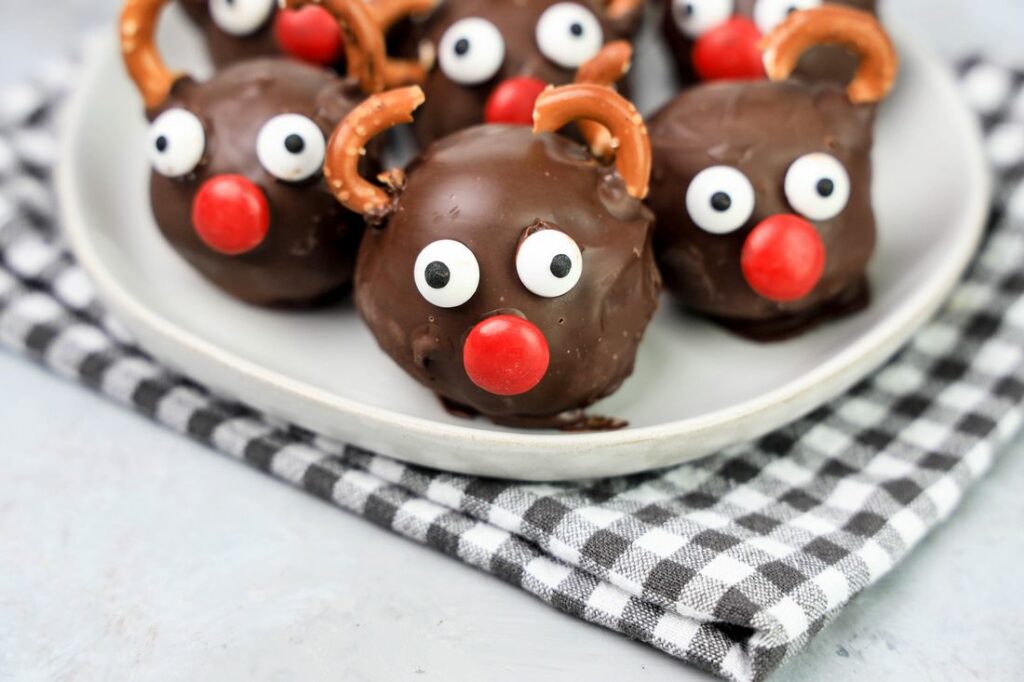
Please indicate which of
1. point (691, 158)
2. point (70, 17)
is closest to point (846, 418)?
point (691, 158)

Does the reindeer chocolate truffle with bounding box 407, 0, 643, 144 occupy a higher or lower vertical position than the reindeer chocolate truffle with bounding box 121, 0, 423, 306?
higher

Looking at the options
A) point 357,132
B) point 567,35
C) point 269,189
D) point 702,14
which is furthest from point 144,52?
point 702,14

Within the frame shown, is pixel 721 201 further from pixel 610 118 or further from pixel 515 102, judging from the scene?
pixel 515 102

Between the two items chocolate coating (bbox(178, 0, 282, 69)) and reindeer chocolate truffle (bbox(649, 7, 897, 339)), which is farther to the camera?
chocolate coating (bbox(178, 0, 282, 69))

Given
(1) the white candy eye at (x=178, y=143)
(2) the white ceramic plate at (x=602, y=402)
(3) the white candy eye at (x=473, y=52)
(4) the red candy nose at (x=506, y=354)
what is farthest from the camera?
(3) the white candy eye at (x=473, y=52)

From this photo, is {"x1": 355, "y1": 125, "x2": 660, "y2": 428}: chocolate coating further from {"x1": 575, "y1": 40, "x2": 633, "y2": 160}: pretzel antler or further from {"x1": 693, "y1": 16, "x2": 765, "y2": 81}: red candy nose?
{"x1": 693, "y1": 16, "x2": 765, "y2": 81}: red candy nose

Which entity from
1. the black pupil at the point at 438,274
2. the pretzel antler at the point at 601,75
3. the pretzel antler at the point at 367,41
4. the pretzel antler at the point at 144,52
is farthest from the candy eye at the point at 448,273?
the pretzel antler at the point at 144,52

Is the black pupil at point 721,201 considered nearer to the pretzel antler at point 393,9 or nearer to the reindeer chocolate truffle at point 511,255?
the reindeer chocolate truffle at point 511,255

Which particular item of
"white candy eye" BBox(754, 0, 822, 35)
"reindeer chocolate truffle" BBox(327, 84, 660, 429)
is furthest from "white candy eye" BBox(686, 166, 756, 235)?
"white candy eye" BBox(754, 0, 822, 35)

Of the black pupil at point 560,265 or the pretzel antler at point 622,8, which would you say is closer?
the black pupil at point 560,265
